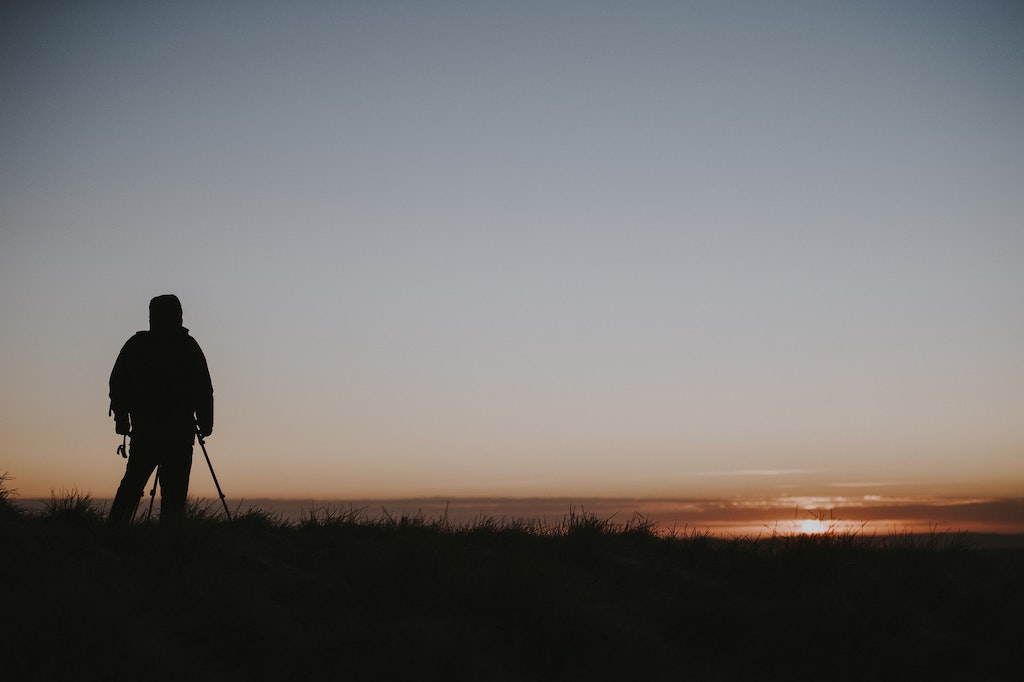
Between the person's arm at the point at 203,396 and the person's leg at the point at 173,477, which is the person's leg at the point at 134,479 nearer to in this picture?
the person's leg at the point at 173,477

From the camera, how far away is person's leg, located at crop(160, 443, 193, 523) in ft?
32.9

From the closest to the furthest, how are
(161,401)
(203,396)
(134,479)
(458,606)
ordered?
(458,606), (134,479), (161,401), (203,396)

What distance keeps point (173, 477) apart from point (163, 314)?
6.09ft

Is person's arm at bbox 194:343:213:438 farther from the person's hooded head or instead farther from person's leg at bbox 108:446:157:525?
person's leg at bbox 108:446:157:525

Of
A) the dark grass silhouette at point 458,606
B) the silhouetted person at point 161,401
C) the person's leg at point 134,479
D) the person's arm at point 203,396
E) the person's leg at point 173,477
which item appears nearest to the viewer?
the dark grass silhouette at point 458,606

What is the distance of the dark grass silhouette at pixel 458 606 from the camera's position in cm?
669

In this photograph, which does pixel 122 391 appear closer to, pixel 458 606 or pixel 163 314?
pixel 163 314

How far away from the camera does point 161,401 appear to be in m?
10.1

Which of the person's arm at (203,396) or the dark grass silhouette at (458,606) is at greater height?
the person's arm at (203,396)

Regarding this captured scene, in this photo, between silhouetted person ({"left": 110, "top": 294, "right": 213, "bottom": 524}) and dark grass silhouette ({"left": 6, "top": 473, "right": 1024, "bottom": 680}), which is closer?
dark grass silhouette ({"left": 6, "top": 473, "right": 1024, "bottom": 680})

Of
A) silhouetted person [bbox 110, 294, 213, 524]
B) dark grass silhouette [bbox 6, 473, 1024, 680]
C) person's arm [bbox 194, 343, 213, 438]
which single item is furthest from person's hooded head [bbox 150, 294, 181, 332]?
dark grass silhouette [bbox 6, 473, 1024, 680]

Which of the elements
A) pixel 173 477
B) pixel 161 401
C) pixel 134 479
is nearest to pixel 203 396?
pixel 161 401

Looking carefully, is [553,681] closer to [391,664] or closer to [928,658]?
[391,664]

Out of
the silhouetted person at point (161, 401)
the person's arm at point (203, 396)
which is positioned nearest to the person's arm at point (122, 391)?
the silhouetted person at point (161, 401)
